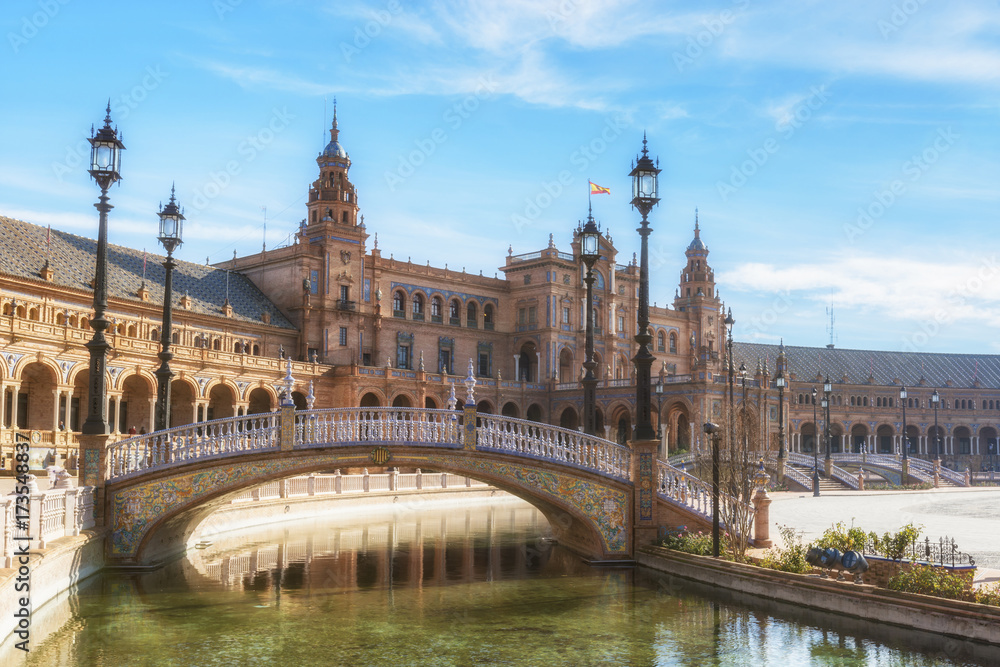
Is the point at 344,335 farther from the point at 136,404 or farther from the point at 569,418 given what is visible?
the point at 569,418

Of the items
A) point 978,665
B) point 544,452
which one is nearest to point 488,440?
point 544,452

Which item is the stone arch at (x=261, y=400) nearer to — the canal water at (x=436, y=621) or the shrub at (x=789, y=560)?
the canal water at (x=436, y=621)

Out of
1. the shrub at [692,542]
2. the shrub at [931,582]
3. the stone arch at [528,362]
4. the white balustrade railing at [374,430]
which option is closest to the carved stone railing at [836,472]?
the stone arch at [528,362]

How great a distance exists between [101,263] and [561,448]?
414 inches

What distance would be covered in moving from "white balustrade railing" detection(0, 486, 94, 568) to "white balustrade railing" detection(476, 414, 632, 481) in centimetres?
812

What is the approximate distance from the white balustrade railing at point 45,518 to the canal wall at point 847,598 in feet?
38.5

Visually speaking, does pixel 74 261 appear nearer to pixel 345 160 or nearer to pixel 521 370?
pixel 345 160

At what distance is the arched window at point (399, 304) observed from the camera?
72088mm

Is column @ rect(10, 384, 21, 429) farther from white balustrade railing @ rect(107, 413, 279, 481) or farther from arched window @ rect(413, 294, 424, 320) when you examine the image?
arched window @ rect(413, 294, 424, 320)

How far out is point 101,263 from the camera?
19844mm

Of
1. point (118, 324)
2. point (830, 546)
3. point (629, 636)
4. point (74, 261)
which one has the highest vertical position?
point (74, 261)

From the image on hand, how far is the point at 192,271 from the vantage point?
63.2 metres

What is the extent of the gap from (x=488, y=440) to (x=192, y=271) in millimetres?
46690

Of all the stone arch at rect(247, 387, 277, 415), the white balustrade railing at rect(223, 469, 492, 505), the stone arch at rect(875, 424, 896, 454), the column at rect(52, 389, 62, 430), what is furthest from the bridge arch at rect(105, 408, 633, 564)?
the stone arch at rect(875, 424, 896, 454)
